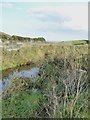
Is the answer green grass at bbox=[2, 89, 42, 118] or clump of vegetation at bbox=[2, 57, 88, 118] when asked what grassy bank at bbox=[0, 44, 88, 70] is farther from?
green grass at bbox=[2, 89, 42, 118]

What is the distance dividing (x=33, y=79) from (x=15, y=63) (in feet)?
18.6

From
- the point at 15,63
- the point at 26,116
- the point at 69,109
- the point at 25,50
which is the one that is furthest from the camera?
the point at 25,50

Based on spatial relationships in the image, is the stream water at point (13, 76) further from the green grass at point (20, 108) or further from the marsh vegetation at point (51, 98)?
the green grass at point (20, 108)

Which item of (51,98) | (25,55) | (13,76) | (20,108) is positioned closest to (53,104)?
(51,98)

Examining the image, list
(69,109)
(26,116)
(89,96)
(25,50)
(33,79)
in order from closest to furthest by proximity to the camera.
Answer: (69,109), (26,116), (89,96), (33,79), (25,50)

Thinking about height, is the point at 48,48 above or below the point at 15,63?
above

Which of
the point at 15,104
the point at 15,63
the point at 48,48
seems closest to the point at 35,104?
the point at 15,104

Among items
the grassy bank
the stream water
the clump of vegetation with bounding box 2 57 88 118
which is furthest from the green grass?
the grassy bank

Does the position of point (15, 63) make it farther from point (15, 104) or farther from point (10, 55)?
point (15, 104)

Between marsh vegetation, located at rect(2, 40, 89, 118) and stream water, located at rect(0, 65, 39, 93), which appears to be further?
stream water, located at rect(0, 65, 39, 93)

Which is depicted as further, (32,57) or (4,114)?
(32,57)

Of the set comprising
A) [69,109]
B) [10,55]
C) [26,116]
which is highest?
[10,55]

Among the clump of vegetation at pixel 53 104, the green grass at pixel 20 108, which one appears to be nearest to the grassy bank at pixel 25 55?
the clump of vegetation at pixel 53 104

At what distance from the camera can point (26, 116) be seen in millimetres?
3656
